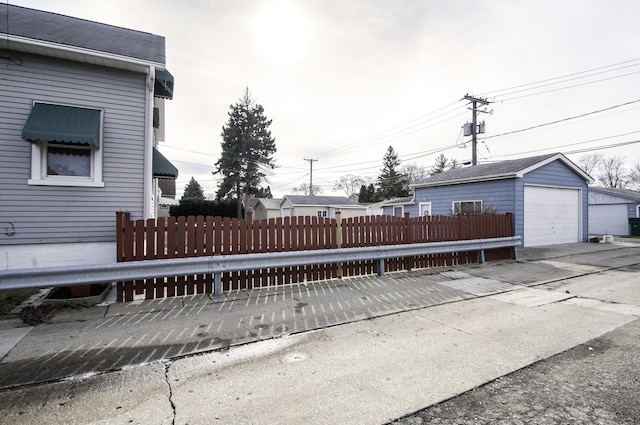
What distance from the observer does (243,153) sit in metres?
38.6

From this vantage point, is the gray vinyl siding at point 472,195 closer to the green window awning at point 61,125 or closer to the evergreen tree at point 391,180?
the green window awning at point 61,125

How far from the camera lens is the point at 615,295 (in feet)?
18.7

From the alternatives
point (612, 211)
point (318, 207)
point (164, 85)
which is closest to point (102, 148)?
point (164, 85)

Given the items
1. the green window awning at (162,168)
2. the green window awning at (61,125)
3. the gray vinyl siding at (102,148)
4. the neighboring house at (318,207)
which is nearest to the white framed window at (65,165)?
the gray vinyl siding at (102,148)

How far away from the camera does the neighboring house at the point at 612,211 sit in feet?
76.8

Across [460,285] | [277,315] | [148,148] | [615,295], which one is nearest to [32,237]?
[148,148]

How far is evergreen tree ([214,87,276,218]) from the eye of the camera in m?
38.1

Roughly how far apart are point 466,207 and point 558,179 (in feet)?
13.3

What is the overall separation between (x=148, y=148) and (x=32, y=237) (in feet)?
9.07

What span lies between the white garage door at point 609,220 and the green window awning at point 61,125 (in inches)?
1267

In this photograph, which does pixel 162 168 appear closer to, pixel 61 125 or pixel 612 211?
pixel 61 125

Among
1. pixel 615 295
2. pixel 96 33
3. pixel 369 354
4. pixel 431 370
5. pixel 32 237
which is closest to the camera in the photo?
pixel 431 370

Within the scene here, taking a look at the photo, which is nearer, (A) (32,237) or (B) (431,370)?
(B) (431,370)

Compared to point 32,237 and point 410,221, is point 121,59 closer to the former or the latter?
point 32,237
